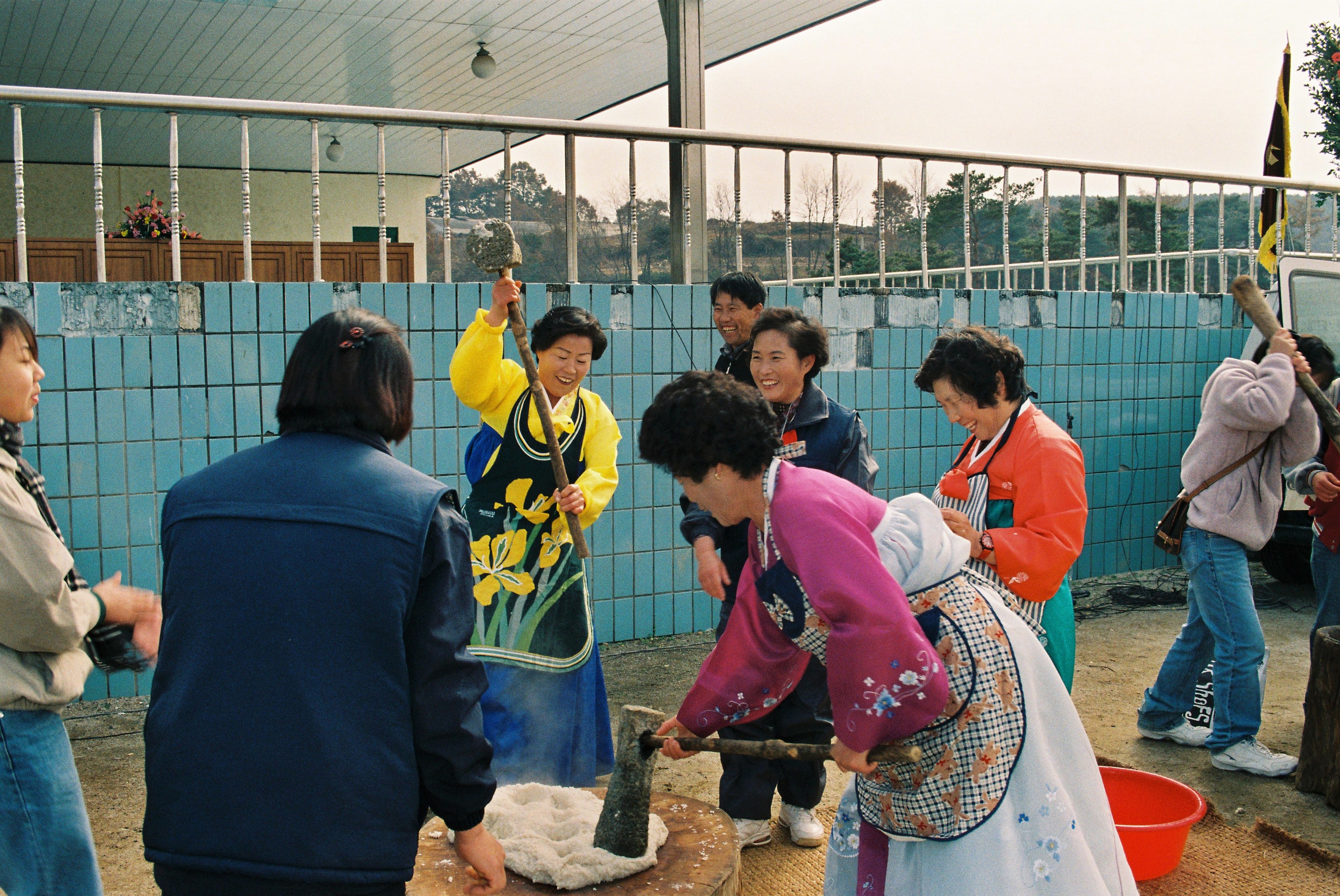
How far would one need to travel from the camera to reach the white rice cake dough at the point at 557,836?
2109 millimetres

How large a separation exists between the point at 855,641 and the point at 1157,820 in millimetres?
1967

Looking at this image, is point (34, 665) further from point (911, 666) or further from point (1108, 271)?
point (1108, 271)

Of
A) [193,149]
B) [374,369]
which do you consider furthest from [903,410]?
[193,149]

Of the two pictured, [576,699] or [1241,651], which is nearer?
[576,699]

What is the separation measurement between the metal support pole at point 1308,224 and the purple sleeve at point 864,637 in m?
7.53

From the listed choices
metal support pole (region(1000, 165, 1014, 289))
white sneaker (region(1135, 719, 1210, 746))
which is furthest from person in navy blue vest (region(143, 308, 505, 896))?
metal support pole (region(1000, 165, 1014, 289))

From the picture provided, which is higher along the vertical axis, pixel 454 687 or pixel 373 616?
pixel 373 616

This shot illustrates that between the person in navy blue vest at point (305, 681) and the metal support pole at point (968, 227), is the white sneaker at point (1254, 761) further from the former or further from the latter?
the person in navy blue vest at point (305, 681)

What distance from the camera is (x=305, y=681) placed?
59.0 inches

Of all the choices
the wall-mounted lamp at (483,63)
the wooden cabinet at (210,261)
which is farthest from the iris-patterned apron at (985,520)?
the wall-mounted lamp at (483,63)

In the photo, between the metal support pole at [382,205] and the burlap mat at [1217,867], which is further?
the metal support pole at [382,205]

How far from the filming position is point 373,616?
151cm

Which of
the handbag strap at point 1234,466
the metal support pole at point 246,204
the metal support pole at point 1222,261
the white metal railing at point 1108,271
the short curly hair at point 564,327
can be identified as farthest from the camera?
the metal support pole at point 1222,261

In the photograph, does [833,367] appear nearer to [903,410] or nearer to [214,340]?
[903,410]
